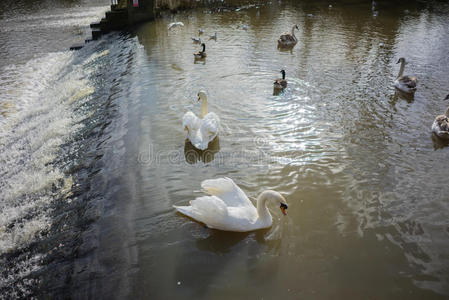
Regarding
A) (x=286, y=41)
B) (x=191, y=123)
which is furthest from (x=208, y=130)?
(x=286, y=41)

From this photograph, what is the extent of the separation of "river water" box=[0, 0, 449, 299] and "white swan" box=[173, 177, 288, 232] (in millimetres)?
202

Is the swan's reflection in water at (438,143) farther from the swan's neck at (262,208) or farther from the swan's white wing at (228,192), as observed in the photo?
the swan's white wing at (228,192)

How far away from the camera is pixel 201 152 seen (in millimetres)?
7301

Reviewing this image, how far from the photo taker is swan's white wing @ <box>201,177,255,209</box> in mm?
5250

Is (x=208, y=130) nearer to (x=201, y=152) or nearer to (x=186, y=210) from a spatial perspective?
(x=201, y=152)

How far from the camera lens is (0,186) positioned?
7141 millimetres

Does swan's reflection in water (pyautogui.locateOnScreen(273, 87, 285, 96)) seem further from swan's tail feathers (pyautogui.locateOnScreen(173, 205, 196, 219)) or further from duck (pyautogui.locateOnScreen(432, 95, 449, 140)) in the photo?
swan's tail feathers (pyautogui.locateOnScreen(173, 205, 196, 219))

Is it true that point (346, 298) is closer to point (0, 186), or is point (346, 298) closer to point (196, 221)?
point (196, 221)

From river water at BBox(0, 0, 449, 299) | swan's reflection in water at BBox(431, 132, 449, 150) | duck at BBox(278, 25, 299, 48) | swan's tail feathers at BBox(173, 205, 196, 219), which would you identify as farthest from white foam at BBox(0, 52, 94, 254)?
duck at BBox(278, 25, 299, 48)

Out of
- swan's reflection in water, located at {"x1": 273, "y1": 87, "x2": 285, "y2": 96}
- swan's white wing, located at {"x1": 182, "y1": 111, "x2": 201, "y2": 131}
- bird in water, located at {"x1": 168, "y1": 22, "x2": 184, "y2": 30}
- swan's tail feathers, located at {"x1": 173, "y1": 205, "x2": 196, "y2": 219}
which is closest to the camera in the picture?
swan's tail feathers, located at {"x1": 173, "y1": 205, "x2": 196, "y2": 219}

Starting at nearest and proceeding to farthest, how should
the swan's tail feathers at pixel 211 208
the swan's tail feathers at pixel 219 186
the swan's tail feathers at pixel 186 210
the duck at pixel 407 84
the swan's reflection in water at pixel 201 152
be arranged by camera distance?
1. the swan's tail feathers at pixel 211 208
2. the swan's tail feathers at pixel 186 210
3. the swan's tail feathers at pixel 219 186
4. the swan's reflection in water at pixel 201 152
5. the duck at pixel 407 84

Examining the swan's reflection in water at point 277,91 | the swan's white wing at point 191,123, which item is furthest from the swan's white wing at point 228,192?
the swan's reflection in water at point 277,91

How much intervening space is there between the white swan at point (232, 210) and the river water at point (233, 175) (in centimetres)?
20

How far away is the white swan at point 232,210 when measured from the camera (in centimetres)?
486
